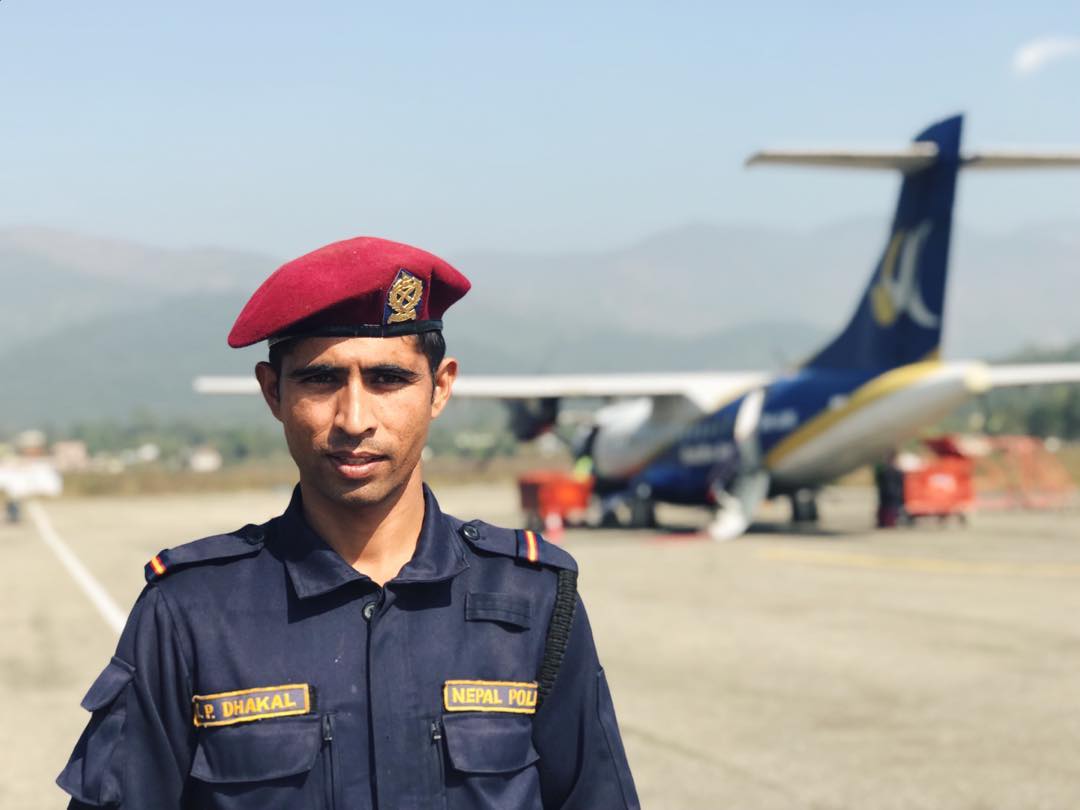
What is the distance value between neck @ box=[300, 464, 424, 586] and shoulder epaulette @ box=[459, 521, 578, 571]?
164 mm

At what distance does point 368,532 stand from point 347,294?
49 centimetres

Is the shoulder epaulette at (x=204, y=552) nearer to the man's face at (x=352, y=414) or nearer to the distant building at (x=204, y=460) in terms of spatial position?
the man's face at (x=352, y=414)

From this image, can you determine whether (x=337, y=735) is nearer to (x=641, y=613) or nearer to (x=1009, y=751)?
(x=1009, y=751)

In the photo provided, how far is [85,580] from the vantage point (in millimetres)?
21375

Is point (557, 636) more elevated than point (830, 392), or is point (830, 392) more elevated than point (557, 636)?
point (557, 636)

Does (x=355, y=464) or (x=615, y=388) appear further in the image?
(x=615, y=388)

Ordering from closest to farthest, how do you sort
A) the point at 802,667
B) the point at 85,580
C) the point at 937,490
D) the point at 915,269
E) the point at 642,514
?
the point at 802,667, the point at 85,580, the point at 915,269, the point at 937,490, the point at 642,514

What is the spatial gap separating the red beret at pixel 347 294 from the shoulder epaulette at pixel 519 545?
17.9 inches

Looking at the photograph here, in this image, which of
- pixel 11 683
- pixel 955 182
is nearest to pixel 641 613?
pixel 11 683

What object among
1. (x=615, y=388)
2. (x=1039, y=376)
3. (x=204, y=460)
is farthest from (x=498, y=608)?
(x=204, y=460)

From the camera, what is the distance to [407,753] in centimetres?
262

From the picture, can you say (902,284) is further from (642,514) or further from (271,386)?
(271,386)

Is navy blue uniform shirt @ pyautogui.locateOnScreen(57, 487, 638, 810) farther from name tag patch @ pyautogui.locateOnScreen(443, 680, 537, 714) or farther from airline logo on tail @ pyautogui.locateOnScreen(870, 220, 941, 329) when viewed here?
airline logo on tail @ pyautogui.locateOnScreen(870, 220, 941, 329)

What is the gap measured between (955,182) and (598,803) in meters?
24.9
